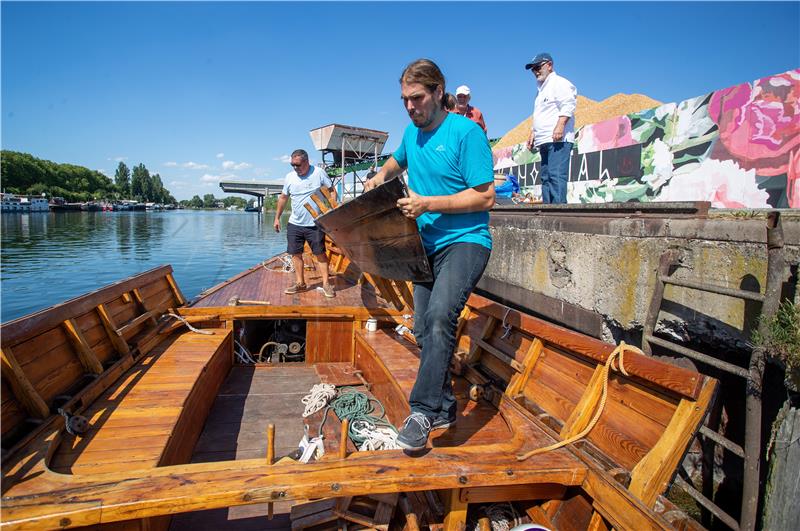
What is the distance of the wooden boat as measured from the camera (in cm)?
169

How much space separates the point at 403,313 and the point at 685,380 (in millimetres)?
3343

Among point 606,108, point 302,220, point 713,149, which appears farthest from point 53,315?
point 606,108

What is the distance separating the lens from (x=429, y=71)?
6.82ft

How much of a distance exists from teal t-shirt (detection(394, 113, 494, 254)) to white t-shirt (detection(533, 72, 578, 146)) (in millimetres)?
3602

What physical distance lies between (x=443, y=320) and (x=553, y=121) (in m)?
4.31

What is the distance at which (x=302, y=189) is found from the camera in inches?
230

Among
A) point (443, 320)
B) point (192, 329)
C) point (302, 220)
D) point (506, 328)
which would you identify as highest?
point (302, 220)

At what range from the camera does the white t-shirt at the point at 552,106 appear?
5254 millimetres

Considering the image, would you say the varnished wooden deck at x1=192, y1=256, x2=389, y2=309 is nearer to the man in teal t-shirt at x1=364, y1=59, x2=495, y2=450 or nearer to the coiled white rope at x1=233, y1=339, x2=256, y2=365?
the coiled white rope at x1=233, y1=339, x2=256, y2=365

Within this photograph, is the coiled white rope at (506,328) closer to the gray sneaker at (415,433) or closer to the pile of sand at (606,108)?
the gray sneaker at (415,433)

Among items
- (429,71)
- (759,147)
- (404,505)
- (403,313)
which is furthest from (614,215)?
(759,147)

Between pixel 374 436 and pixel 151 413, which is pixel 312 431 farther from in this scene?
pixel 151 413

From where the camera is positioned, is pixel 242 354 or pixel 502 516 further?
pixel 242 354

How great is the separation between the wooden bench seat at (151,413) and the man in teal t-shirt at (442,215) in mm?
1393
